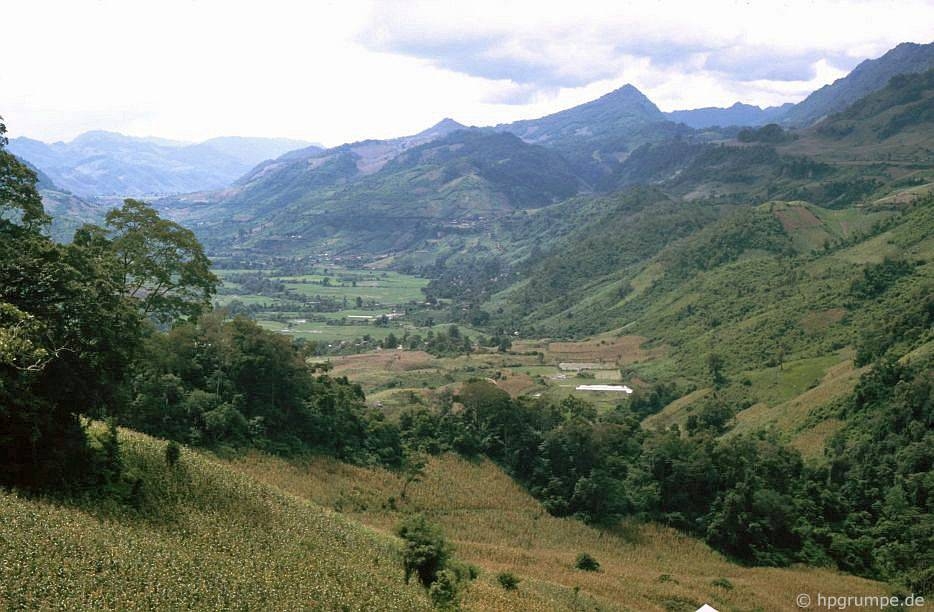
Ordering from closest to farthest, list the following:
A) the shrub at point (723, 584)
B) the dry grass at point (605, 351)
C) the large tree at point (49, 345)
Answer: the large tree at point (49, 345)
the shrub at point (723, 584)
the dry grass at point (605, 351)

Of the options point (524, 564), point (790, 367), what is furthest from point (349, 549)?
point (790, 367)

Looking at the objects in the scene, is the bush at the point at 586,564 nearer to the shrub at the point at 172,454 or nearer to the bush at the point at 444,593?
the bush at the point at 444,593

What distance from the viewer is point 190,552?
21.2m

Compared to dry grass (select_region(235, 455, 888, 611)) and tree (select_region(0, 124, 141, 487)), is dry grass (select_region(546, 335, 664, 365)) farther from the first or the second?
tree (select_region(0, 124, 141, 487))

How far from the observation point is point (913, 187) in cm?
15325

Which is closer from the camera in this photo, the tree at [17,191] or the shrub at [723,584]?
the tree at [17,191]

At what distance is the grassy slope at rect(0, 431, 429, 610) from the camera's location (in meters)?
17.3

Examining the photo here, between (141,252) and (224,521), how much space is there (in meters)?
16.5

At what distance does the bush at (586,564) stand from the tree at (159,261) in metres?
24.6

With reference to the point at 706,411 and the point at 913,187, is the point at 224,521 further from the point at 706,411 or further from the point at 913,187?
the point at 913,187

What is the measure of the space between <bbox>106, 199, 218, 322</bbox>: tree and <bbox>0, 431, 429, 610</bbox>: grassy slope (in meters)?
8.92

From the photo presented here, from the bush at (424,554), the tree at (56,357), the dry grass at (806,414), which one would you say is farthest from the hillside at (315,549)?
the dry grass at (806,414)

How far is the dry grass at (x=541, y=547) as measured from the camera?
31.4 metres

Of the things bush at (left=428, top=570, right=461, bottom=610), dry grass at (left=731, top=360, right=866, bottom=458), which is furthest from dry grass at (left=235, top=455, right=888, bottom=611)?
dry grass at (left=731, top=360, right=866, bottom=458)
